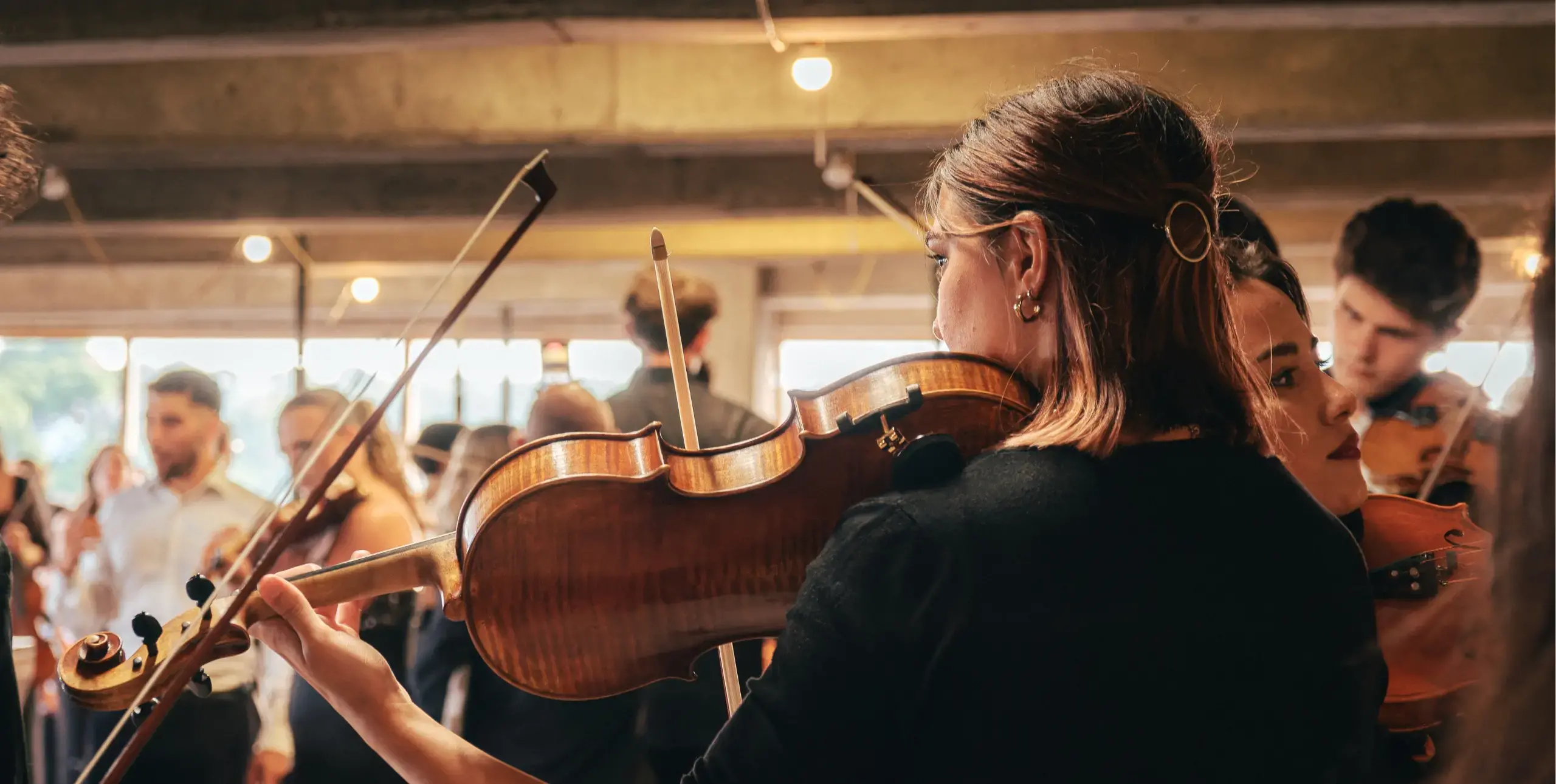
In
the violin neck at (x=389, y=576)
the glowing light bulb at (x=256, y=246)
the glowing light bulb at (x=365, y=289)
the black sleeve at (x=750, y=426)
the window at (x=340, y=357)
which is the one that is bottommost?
the violin neck at (x=389, y=576)

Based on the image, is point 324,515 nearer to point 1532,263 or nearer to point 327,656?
point 327,656

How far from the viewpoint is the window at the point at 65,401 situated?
29.3 ft

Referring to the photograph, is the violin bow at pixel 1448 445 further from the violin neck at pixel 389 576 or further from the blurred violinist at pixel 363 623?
the blurred violinist at pixel 363 623

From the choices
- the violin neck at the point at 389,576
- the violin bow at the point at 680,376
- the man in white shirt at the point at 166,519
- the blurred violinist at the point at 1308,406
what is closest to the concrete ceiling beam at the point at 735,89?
the man in white shirt at the point at 166,519

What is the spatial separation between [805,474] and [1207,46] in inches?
168

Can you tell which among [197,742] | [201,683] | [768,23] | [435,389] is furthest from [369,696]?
[435,389]

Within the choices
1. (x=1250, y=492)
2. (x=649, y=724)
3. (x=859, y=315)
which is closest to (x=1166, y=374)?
(x=1250, y=492)

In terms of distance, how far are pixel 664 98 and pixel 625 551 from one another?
4245 mm

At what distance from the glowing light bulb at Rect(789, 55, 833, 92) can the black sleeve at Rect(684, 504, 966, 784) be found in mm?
3687

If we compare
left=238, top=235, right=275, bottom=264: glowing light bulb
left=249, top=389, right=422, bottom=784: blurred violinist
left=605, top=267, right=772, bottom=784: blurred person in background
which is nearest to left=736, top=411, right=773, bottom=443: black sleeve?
left=605, top=267, right=772, bottom=784: blurred person in background

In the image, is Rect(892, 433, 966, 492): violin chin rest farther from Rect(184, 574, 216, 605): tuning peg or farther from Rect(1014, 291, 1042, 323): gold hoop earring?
Rect(184, 574, 216, 605): tuning peg

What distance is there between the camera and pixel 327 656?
120 cm

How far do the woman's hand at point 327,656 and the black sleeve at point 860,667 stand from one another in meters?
0.48

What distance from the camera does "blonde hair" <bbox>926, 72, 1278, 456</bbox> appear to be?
972mm
